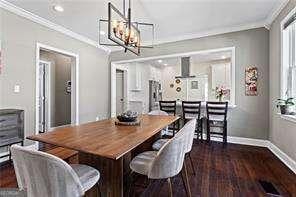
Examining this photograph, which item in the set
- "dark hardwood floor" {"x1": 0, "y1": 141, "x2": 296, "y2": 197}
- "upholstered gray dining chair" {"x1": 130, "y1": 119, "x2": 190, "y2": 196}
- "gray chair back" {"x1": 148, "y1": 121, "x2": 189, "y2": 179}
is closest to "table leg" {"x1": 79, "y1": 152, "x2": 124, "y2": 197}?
"upholstered gray dining chair" {"x1": 130, "y1": 119, "x2": 190, "y2": 196}

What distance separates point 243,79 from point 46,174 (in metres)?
4.29

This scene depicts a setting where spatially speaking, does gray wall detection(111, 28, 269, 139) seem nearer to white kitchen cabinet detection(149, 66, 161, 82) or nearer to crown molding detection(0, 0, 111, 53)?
crown molding detection(0, 0, 111, 53)

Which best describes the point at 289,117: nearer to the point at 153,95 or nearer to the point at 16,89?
the point at 16,89

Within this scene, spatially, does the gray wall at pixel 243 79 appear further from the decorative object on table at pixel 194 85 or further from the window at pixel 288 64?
the decorative object on table at pixel 194 85

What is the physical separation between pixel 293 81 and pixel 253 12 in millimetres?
1490

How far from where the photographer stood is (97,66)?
5.52 meters

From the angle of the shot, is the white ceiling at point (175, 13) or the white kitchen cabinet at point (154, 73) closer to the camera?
the white ceiling at point (175, 13)

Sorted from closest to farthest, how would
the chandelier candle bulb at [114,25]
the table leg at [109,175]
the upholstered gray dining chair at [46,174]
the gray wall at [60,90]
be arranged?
the upholstered gray dining chair at [46,174]
the table leg at [109,175]
the chandelier candle bulb at [114,25]
the gray wall at [60,90]

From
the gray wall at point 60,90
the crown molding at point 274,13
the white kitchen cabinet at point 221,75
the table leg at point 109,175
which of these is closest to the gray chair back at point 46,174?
the table leg at point 109,175

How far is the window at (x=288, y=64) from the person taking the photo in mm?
3090

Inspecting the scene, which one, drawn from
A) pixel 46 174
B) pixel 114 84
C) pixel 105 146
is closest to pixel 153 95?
pixel 114 84

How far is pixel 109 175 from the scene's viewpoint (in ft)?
5.69

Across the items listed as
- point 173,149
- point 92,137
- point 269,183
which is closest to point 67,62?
point 92,137

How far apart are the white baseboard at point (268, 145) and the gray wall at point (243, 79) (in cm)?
9
